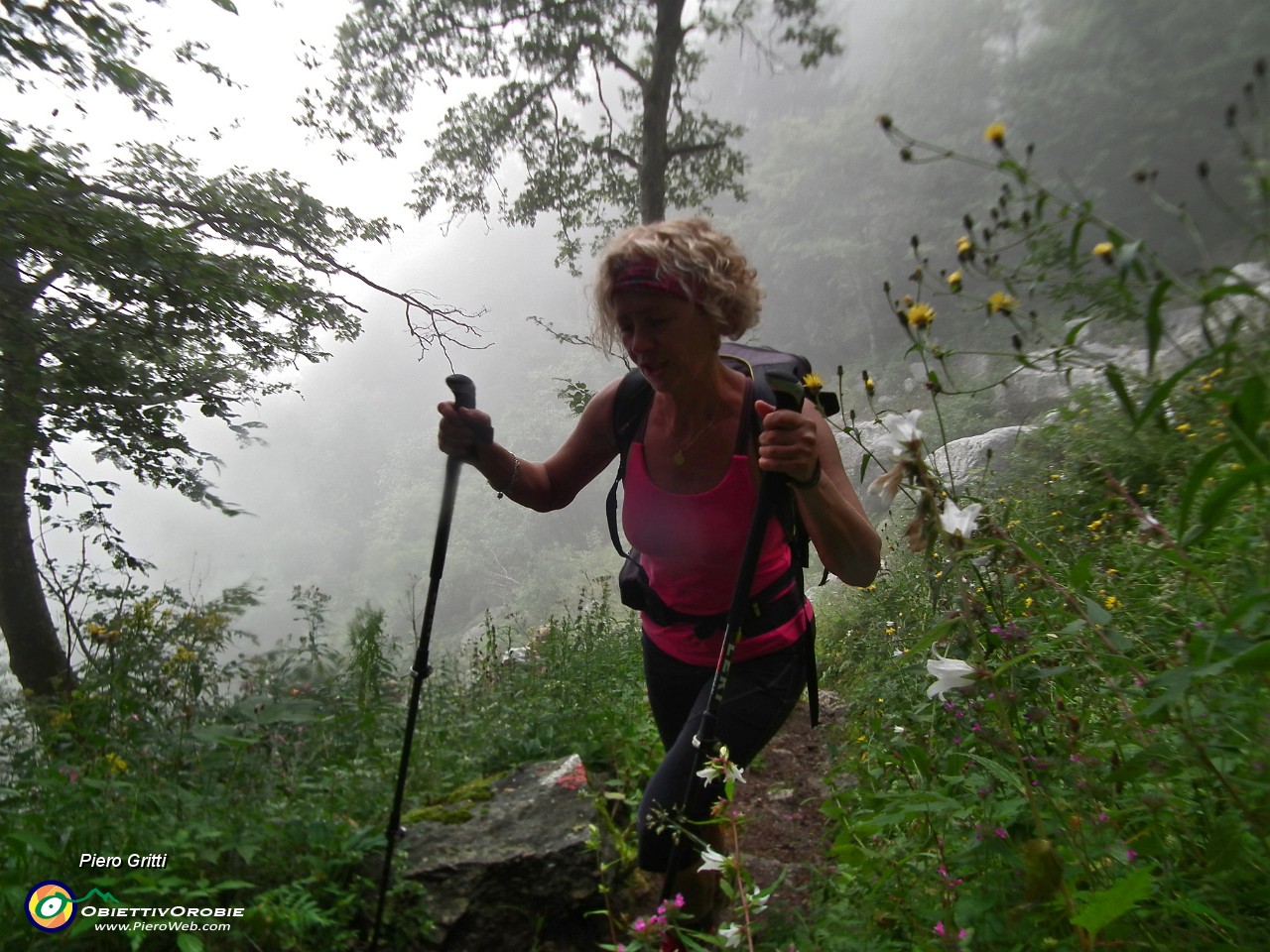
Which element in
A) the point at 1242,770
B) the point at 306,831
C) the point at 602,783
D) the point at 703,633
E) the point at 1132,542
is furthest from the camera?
the point at 602,783

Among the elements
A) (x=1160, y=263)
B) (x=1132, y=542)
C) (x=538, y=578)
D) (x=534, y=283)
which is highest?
(x=534, y=283)

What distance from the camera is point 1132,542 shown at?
9.14ft

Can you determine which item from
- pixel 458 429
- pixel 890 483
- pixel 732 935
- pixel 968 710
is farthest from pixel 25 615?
pixel 890 483

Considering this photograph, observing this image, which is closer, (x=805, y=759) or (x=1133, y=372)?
(x=1133, y=372)

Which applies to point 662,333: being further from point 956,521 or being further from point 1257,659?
point 1257,659

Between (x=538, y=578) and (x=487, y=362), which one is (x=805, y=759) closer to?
(x=538, y=578)

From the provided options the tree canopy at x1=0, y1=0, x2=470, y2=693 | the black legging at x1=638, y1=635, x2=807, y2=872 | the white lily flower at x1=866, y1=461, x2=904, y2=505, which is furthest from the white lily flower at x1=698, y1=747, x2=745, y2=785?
the tree canopy at x1=0, y1=0, x2=470, y2=693

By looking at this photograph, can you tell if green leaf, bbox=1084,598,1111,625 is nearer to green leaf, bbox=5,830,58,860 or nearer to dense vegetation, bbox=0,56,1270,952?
dense vegetation, bbox=0,56,1270,952

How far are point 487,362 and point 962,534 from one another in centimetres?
6749

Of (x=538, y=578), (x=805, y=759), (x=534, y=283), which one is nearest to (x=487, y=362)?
(x=534, y=283)

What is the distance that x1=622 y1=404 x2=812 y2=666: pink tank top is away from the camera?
1900 mm

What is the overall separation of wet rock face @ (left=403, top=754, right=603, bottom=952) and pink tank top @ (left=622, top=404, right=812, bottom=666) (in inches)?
39.3

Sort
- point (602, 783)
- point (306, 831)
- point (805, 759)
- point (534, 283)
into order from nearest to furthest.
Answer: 1. point (306, 831)
2. point (602, 783)
3. point (805, 759)
4. point (534, 283)

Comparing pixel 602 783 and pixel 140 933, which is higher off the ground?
pixel 602 783
